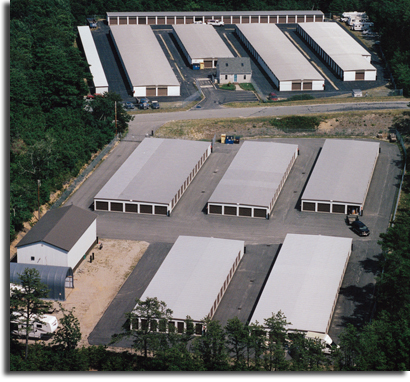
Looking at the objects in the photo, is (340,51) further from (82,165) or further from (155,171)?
(82,165)

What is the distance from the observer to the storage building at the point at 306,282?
276 feet

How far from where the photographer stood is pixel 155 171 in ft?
388

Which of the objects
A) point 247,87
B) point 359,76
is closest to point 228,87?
point 247,87

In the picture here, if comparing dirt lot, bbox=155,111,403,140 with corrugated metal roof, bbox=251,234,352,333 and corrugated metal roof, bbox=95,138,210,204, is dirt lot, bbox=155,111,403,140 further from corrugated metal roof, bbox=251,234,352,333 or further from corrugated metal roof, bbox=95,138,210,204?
corrugated metal roof, bbox=251,234,352,333

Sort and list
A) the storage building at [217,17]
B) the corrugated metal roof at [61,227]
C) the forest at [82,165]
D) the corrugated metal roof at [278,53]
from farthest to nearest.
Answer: the storage building at [217,17]
the corrugated metal roof at [278,53]
the corrugated metal roof at [61,227]
the forest at [82,165]

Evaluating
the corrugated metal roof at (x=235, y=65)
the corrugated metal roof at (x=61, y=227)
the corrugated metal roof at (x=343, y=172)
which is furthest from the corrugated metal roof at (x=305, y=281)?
the corrugated metal roof at (x=235, y=65)

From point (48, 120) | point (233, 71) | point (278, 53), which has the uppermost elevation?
point (278, 53)

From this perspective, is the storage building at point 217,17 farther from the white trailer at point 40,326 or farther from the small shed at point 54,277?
the white trailer at point 40,326

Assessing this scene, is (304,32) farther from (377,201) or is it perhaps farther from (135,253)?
(135,253)

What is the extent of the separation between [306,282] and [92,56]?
95.1 metres

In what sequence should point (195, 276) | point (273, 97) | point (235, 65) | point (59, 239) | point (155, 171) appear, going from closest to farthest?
1. point (195, 276)
2. point (59, 239)
3. point (155, 171)
4. point (273, 97)
5. point (235, 65)

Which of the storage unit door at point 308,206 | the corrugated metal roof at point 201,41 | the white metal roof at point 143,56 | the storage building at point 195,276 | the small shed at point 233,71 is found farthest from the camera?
the corrugated metal roof at point 201,41

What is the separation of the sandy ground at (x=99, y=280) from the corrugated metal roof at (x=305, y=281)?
17.2 meters

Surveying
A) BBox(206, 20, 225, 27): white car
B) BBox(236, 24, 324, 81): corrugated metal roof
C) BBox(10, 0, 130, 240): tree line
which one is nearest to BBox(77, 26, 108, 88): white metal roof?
BBox(10, 0, 130, 240): tree line
